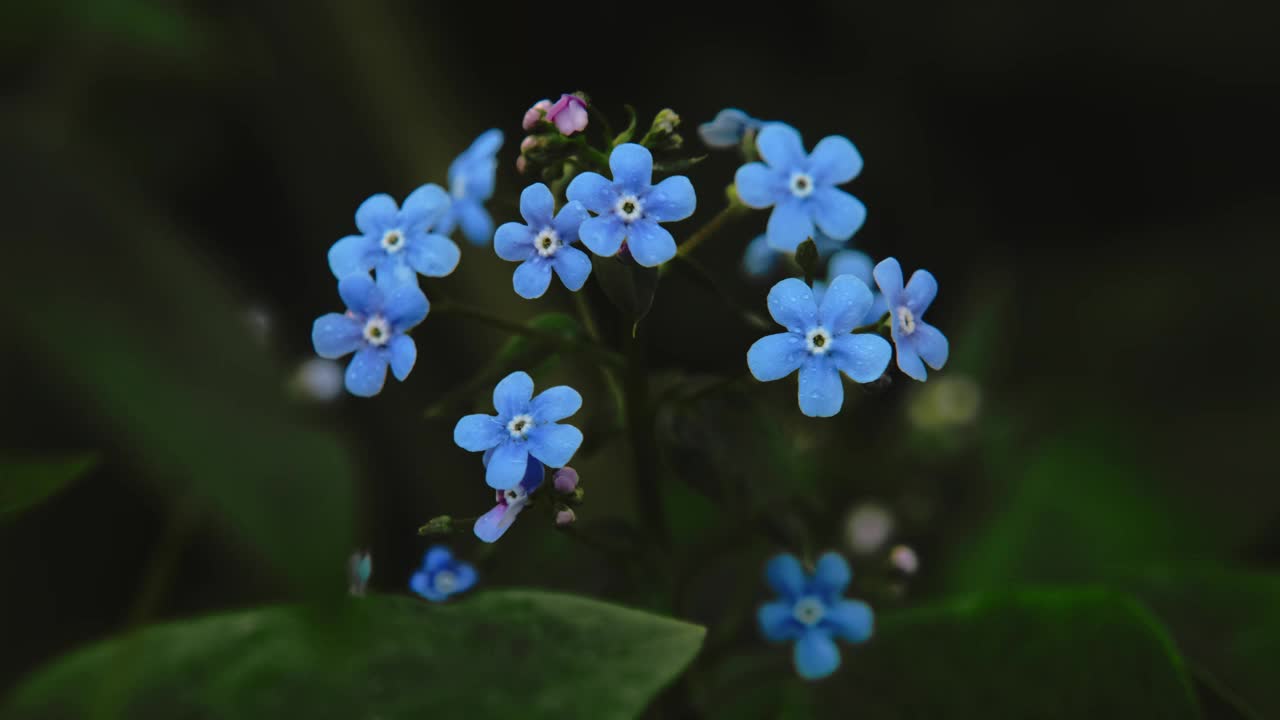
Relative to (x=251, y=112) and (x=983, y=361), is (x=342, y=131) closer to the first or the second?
(x=251, y=112)

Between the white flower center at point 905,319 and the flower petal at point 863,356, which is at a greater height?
the white flower center at point 905,319

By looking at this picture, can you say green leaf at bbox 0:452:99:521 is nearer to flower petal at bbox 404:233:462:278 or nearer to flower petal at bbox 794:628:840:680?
flower petal at bbox 404:233:462:278

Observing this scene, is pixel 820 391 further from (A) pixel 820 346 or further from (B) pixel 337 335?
(B) pixel 337 335

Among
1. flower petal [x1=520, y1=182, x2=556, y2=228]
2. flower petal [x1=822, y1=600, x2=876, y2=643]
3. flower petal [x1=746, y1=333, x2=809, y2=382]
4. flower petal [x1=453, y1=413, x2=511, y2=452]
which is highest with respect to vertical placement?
flower petal [x1=520, y1=182, x2=556, y2=228]

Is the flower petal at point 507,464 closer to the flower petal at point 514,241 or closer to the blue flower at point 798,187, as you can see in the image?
the flower petal at point 514,241

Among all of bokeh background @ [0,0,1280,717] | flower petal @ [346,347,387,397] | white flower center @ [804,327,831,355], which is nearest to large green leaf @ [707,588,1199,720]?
bokeh background @ [0,0,1280,717]

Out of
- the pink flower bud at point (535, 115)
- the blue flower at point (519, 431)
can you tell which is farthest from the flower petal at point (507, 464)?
the pink flower bud at point (535, 115)
